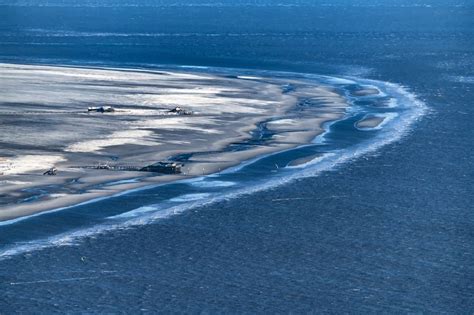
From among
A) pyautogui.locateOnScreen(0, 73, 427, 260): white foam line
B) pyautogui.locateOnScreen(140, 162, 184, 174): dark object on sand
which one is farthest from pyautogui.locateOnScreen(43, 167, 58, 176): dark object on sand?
pyautogui.locateOnScreen(0, 73, 427, 260): white foam line

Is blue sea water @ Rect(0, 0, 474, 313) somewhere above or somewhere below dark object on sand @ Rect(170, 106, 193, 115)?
above

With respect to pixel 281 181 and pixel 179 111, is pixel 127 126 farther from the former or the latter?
pixel 281 181

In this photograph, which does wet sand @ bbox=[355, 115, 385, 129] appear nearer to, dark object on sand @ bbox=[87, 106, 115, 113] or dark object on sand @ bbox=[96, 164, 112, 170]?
dark object on sand @ bbox=[87, 106, 115, 113]

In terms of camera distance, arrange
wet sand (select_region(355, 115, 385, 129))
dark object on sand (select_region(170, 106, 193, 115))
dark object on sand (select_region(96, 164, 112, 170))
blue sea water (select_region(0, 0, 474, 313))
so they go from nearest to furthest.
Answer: blue sea water (select_region(0, 0, 474, 313)), dark object on sand (select_region(96, 164, 112, 170)), wet sand (select_region(355, 115, 385, 129)), dark object on sand (select_region(170, 106, 193, 115))

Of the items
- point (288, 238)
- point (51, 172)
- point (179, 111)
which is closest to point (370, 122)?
point (179, 111)

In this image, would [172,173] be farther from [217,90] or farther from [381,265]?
[217,90]

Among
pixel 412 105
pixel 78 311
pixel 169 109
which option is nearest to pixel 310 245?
pixel 78 311
